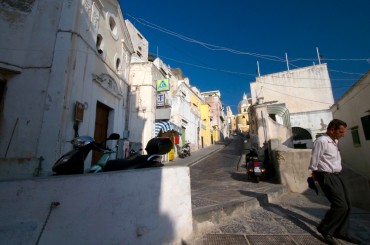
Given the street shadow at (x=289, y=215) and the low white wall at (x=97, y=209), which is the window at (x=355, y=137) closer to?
the street shadow at (x=289, y=215)

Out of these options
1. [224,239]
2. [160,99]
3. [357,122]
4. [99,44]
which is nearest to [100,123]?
[99,44]

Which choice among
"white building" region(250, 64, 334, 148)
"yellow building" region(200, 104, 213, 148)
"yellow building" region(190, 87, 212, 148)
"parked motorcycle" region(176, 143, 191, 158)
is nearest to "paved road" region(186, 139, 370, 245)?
"parked motorcycle" region(176, 143, 191, 158)

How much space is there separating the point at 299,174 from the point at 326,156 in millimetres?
3441

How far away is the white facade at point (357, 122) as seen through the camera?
9.50m

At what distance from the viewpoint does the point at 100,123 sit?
880 centimetres

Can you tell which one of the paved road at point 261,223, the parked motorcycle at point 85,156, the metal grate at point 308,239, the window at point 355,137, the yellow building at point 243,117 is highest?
the yellow building at point 243,117

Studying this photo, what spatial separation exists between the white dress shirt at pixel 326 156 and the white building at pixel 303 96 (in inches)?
737

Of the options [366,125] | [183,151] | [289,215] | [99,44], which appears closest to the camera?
[289,215]

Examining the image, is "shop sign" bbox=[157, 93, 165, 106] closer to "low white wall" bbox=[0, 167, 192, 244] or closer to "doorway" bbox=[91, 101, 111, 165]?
"doorway" bbox=[91, 101, 111, 165]

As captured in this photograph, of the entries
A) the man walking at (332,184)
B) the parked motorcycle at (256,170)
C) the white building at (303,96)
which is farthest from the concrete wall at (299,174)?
the white building at (303,96)

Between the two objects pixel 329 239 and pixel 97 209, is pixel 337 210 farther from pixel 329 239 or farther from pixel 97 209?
pixel 97 209

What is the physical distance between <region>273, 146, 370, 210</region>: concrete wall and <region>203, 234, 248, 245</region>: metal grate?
3.85 meters

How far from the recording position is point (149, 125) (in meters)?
12.5

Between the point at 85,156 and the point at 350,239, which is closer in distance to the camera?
the point at 350,239
